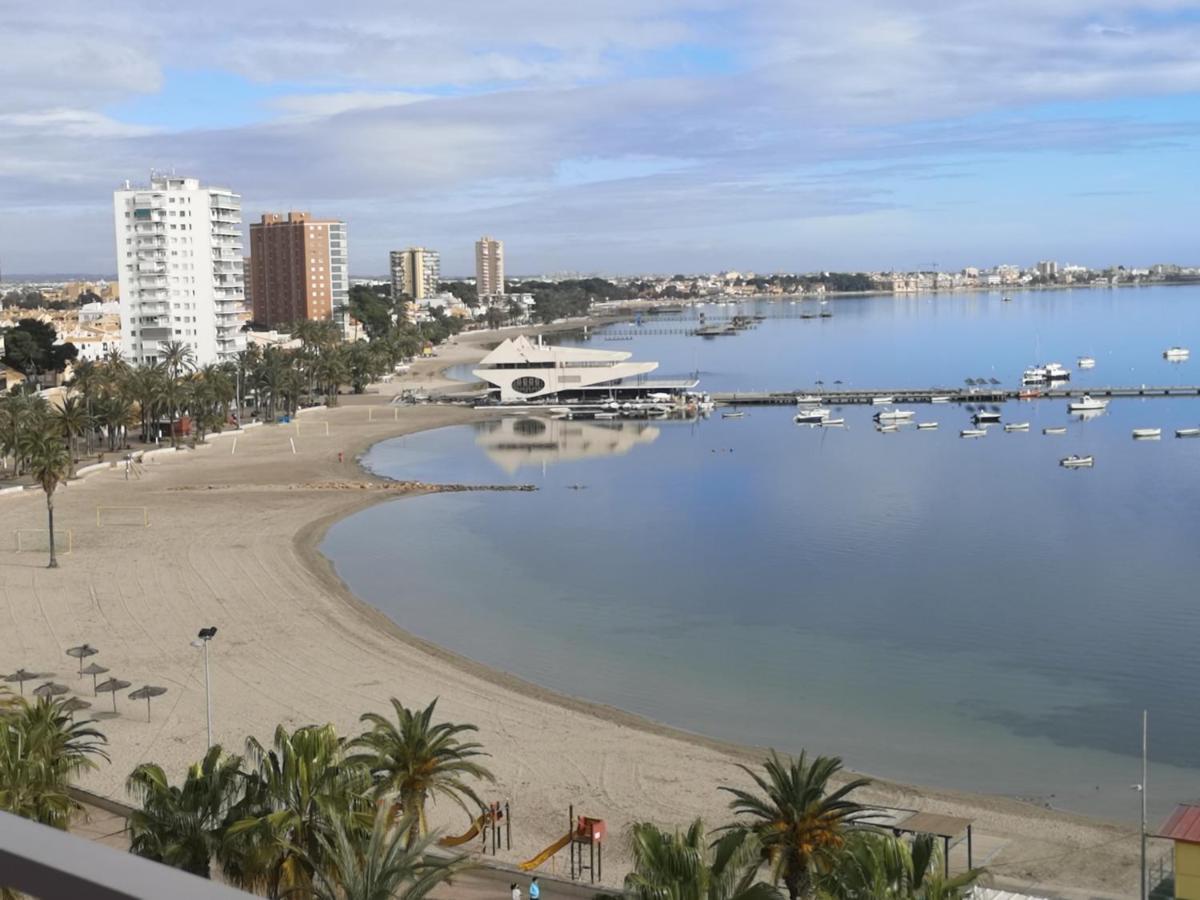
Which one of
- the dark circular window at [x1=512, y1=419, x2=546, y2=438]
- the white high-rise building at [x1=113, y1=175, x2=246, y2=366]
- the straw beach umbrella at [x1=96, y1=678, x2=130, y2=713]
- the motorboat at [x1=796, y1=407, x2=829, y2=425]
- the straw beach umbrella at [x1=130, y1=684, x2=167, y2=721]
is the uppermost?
the white high-rise building at [x1=113, y1=175, x2=246, y2=366]

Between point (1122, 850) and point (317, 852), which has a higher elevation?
point (317, 852)

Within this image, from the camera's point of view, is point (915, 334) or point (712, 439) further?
point (915, 334)

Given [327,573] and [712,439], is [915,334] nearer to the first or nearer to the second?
[712,439]

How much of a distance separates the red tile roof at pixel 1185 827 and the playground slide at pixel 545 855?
21.6 ft

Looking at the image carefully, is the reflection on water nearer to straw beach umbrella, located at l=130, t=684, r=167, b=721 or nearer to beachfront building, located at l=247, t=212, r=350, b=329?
straw beach umbrella, located at l=130, t=684, r=167, b=721

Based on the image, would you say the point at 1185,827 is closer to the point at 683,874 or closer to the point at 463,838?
the point at 683,874

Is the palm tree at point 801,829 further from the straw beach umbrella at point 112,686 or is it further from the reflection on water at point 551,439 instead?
the reflection on water at point 551,439

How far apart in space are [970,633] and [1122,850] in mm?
12487

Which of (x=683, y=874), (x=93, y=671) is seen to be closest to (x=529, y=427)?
(x=93, y=671)

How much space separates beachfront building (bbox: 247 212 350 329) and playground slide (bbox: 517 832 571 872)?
12767cm

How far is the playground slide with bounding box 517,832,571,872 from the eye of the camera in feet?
51.0

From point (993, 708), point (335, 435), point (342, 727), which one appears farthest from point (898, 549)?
point (335, 435)

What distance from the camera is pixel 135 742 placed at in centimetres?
2038

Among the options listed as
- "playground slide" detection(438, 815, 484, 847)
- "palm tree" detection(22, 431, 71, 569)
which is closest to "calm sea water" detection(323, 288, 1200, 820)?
"playground slide" detection(438, 815, 484, 847)
